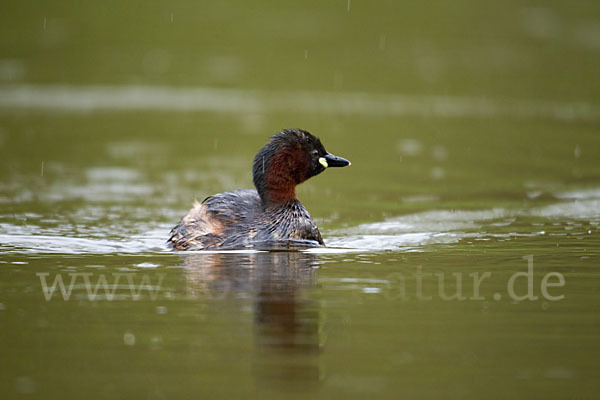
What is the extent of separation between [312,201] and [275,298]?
6.54 meters

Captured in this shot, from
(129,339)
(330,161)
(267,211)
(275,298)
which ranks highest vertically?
(330,161)

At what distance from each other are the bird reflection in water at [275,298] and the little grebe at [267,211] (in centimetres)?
42

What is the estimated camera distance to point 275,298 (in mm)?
8188

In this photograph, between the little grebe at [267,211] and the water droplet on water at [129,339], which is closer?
the water droplet on water at [129,339]

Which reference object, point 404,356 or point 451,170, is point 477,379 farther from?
point 451,170

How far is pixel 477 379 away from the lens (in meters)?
6.24

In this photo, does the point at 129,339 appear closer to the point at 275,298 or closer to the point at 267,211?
the point at 275,298

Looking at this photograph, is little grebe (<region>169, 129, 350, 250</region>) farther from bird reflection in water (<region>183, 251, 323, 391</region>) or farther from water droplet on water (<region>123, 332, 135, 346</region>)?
water droplet on water (<region>123, 332, 135, 346</region>)

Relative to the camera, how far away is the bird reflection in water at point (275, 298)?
6.36 metres

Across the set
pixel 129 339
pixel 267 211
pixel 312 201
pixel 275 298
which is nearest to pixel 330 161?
pixel 267 211

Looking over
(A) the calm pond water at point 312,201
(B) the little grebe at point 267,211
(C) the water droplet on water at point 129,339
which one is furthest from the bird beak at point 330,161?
(C) the water droplet on water at point 129,339

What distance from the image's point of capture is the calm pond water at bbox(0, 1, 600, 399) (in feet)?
21.5

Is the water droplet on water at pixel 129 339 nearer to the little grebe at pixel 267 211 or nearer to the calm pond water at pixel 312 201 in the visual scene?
the calm pond water at pixel 312 201

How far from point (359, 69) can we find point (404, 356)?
2209cm
